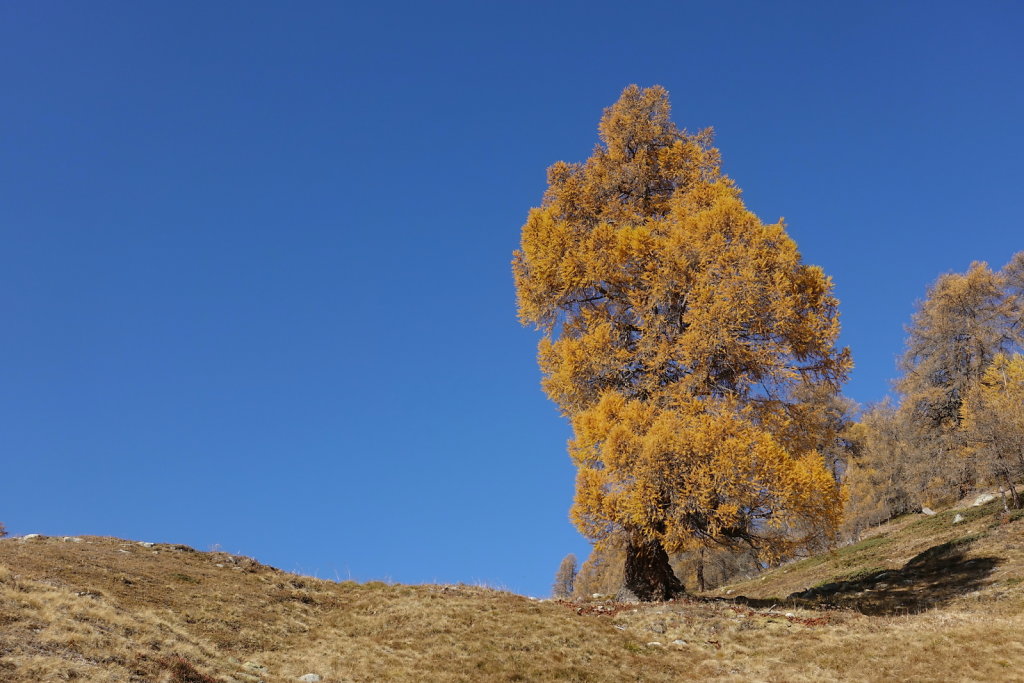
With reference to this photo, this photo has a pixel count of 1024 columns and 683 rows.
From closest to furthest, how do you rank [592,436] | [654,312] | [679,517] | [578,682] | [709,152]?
[578,682] → [679,517] → [592,436] → [654,312] → [709,152]

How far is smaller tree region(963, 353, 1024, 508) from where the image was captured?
2823cm

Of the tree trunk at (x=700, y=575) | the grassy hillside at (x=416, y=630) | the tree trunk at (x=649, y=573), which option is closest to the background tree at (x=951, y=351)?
the tree trunk at (x=700, y=575)

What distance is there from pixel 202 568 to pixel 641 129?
702 inches

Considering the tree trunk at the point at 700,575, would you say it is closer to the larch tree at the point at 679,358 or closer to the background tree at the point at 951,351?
the background tree at the point at 951,351

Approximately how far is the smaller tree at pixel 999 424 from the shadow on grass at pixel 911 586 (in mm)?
6018

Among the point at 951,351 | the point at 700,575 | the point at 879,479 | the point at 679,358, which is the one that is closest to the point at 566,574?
the point at 700,575

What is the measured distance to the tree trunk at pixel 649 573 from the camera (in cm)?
1858

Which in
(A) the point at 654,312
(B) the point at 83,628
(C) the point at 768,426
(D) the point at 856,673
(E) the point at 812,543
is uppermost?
(A) the point at 654,312

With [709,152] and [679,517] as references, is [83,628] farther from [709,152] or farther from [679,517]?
[709,152]

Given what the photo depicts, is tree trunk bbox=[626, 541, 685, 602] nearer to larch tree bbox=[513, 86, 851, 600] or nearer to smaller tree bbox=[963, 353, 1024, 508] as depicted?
larch tree bbox=[513, 86, 851, 600]

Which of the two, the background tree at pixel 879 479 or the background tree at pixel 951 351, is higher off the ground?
the background tree at pixel 951 351

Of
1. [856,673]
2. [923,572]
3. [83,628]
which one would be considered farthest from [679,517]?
[83,628]

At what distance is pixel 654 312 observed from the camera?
1997 cm

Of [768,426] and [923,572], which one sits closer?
[768,426]
